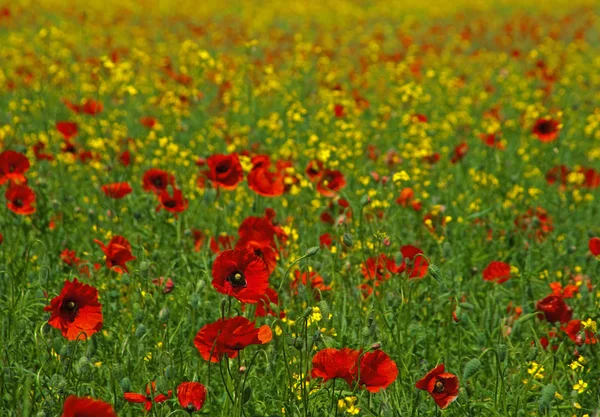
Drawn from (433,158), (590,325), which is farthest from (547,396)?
(433,158)

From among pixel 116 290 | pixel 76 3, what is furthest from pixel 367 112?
pixel 76 3

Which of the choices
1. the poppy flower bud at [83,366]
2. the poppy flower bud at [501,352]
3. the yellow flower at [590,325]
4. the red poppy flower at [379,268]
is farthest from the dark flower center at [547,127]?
the poppy flower bud at [83,366]

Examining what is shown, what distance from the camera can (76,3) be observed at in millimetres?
16781

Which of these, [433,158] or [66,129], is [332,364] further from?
[66,129]

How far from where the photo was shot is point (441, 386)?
202 centimetres

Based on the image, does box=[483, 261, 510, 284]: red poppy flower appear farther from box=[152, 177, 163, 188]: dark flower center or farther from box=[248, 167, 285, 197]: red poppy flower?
box=[152, 177, 163, 188]: dark flower center

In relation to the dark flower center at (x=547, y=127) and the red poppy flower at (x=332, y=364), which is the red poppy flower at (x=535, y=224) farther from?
the red poppy flower at (x=332, y=364)

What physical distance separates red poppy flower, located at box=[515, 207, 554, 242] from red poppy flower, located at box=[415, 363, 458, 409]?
5.74 ft

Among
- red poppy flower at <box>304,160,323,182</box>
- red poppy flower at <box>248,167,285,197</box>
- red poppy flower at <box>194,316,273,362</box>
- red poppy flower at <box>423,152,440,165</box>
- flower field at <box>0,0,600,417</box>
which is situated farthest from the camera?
red poppy flower at <box>423,152,440,165</box>

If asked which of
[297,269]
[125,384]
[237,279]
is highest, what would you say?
[237,279]

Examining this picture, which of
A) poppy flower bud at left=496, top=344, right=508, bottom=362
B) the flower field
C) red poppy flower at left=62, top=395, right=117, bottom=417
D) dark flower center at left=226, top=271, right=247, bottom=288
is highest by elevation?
red poppy flower at left=62, top=395, right=117, bottom=417

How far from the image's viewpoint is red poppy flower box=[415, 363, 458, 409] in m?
1.99

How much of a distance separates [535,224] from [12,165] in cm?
241

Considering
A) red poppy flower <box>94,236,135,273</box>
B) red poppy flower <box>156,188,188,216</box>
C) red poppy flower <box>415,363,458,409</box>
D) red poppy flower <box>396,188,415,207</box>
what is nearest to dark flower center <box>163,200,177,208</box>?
red poppy flower <box>156,188,188,216</box>
